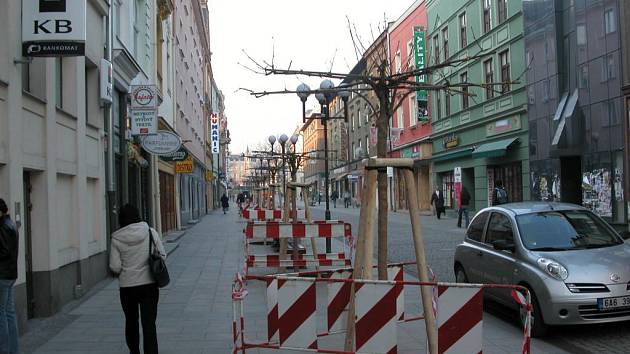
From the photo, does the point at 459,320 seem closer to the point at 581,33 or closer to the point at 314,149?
the point at 581,33

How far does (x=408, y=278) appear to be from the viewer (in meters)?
12.0

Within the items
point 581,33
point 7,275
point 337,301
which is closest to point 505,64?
point 581,33

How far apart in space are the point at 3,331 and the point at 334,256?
7.28 m

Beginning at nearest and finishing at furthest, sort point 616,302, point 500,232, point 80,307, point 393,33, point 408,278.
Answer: point 616,302, point 500,232, point 80,307, point 408,278, point 393,33

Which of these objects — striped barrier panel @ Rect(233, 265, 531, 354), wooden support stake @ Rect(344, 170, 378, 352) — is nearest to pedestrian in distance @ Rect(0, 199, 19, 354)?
striped barrier panel @ Rect(233, 265, 531, 354)

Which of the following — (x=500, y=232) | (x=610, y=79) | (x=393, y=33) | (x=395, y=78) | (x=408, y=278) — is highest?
(x=393, y=33)

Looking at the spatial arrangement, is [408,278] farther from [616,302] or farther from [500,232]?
[616,302]

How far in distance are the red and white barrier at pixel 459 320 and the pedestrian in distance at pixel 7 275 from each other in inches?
154

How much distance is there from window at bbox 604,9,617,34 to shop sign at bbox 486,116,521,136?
23.0ft

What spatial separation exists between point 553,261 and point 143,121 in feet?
33.7

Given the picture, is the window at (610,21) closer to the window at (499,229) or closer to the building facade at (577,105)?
the building facade at (577,105)

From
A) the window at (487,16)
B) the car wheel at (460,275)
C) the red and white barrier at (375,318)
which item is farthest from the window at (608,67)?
the red and white barrier at (375,318)

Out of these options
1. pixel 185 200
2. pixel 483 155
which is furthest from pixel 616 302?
pixel 185 200

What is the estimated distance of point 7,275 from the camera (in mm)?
5848
